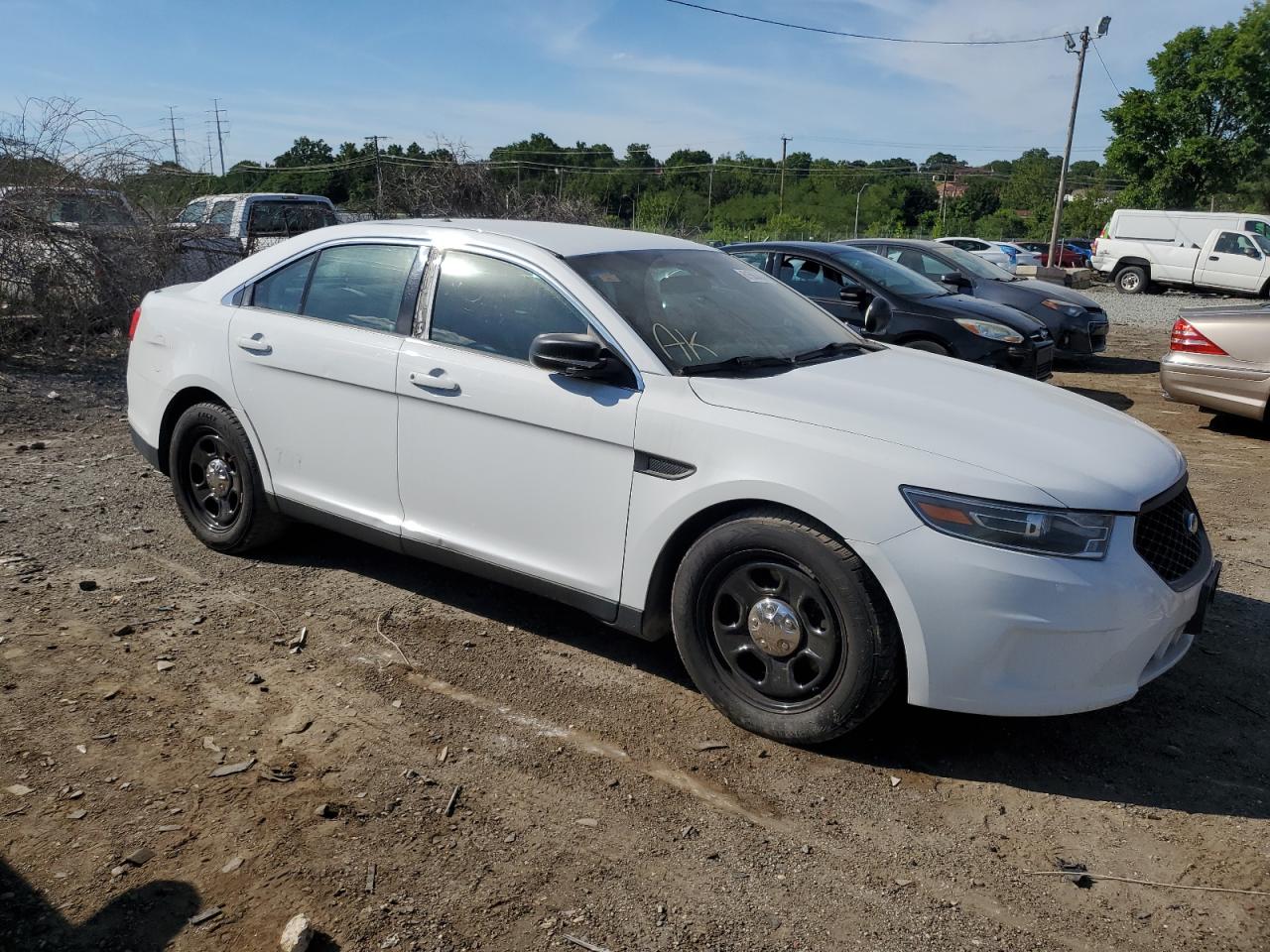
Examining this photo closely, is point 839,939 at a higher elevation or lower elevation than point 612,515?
lower

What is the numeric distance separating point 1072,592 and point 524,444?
196 centimetres

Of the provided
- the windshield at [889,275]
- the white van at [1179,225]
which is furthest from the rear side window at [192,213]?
the white van at [1179,225]

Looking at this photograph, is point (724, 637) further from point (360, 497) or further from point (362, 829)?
point (360, 497)

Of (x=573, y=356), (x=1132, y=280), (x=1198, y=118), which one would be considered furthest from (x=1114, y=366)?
(x=1198, y=118)

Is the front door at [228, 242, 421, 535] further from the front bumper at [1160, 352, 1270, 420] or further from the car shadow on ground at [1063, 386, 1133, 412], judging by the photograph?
the car shadow on ground at [1063, 386, 1133, 412]

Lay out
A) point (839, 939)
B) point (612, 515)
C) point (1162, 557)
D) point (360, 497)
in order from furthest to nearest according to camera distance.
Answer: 1. point (360, 497)
2. point (612, 515)
3. point (1162, 557)
4. point (839, 939)

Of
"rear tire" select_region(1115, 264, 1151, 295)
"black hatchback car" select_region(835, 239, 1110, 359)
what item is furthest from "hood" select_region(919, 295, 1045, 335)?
"rear tire" select_region(1115, 264, 1151, 295)

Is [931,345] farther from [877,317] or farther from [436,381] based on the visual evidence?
[436,381]

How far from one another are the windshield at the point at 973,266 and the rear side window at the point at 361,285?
9.73 meters

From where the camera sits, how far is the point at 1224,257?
24.9m

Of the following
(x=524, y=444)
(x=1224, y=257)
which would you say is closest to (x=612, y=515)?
(x=524, y=444)

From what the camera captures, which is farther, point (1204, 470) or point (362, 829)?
point (1204, 470)

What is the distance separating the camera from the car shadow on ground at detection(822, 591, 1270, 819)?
3326 millimetres

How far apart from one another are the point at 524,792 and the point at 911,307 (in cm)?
→ 774
